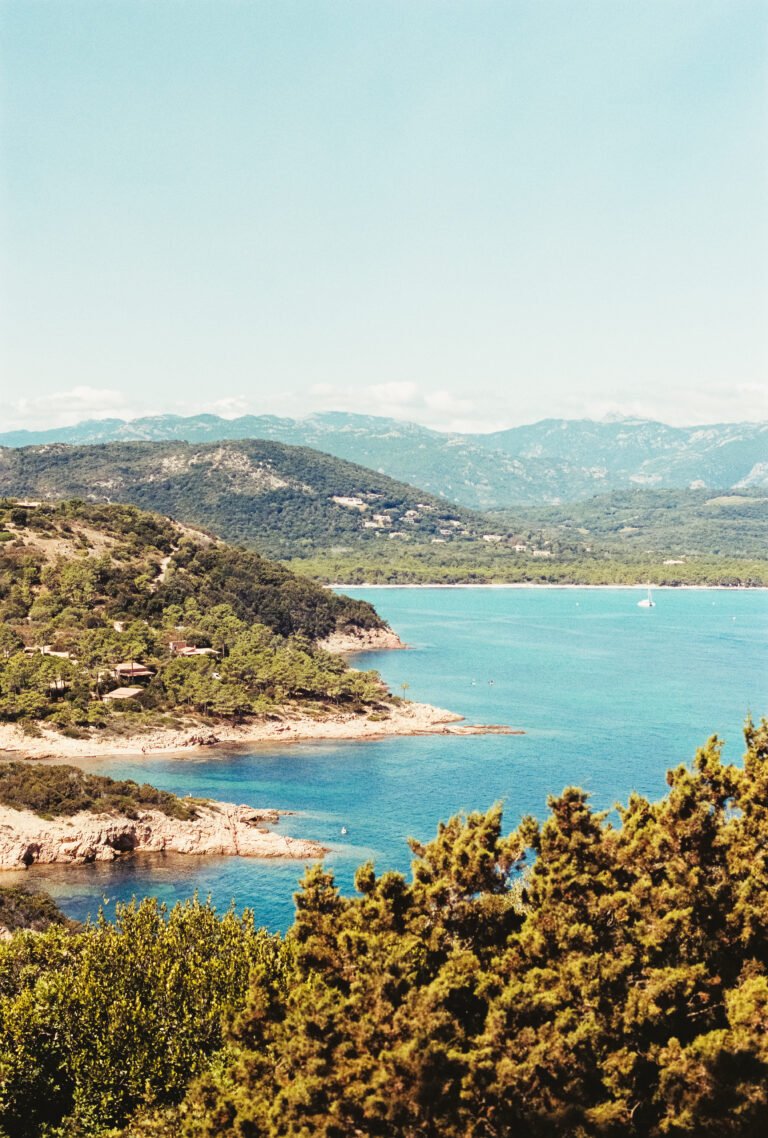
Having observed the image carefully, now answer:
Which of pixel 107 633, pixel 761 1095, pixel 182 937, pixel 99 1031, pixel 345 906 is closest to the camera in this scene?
pixel 761 1095

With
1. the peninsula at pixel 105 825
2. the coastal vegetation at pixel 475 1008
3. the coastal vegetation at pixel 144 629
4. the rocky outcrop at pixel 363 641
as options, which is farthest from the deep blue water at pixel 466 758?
the coastal vegetation at pixel 475 1008

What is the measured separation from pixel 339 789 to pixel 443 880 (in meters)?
51.9

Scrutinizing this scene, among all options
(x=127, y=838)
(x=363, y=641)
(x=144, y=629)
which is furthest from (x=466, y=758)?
(x=363, y=641)

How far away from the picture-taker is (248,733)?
8812cm

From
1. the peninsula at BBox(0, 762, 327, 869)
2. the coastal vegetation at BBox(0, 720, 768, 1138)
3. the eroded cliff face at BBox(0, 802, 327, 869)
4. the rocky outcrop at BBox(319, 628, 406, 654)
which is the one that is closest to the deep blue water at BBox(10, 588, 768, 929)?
the eroded cliff face at BBox(0, 802, 327, 869)

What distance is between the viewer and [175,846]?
58.4 m

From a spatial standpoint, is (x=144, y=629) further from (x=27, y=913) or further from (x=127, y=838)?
(x=27, y=913)

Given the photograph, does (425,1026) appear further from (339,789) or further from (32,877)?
(339,789)

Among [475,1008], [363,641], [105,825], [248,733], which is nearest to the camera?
[475,1008]

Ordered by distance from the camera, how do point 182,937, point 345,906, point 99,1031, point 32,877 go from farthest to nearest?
point 32,877
point 182,937
point 99,1031
point 345,906

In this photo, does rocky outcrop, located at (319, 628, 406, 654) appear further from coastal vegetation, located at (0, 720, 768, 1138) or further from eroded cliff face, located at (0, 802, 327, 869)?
coastal vegetation, located at (0, 720, 768, 1138)

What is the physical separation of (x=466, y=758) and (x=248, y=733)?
798 inches

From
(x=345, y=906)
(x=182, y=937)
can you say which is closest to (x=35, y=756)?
(x=182, y=937)

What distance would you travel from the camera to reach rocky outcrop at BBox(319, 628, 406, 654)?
139750 mm
